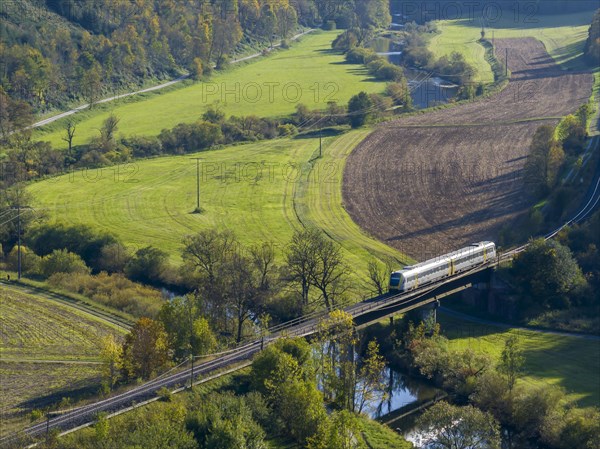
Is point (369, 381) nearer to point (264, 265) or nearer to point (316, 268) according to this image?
point (316, 268)

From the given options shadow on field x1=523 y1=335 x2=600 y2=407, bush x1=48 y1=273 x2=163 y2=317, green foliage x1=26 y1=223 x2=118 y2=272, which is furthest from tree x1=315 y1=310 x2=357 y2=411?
green foliage x1=26 y1=223 x2=118 y2=272

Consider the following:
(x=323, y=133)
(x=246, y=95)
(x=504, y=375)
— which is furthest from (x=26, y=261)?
(x=246, y=95)

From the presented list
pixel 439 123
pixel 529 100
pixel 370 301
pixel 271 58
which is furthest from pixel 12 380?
pixel 271 58

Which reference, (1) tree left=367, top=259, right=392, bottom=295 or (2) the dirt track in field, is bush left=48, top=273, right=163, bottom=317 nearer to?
(1) tree left=367, top=259, right=392, bottom=295

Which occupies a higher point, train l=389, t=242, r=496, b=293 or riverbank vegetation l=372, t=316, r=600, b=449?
train l=389, t=242, r=496, b=293

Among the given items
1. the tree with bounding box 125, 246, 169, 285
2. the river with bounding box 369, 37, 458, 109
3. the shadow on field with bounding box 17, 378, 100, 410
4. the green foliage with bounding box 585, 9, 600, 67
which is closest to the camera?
the shadow on field with bounding box 17, 378, 100, 410

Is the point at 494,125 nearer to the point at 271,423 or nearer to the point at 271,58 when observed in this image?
the point at 271,58
